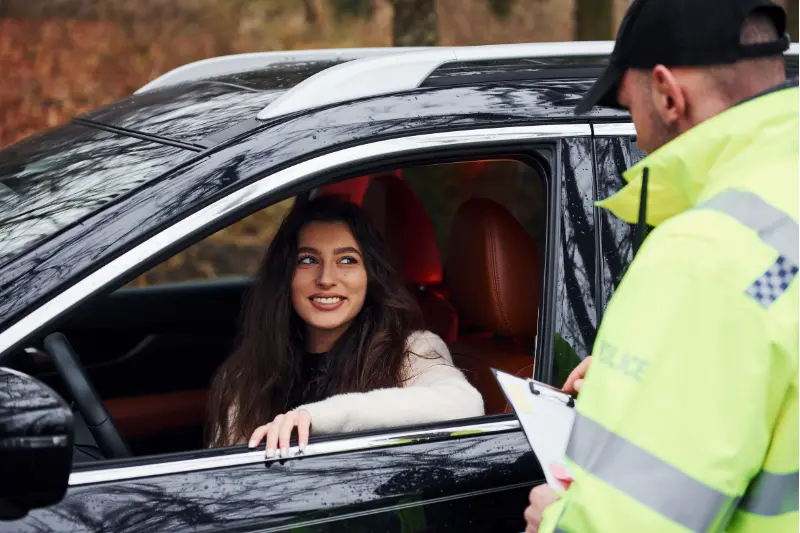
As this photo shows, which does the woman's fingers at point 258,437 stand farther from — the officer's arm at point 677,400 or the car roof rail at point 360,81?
the officer's arm at point 677,400

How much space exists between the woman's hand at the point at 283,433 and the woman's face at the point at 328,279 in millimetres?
649

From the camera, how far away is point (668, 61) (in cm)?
143

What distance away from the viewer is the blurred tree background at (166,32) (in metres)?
8.06

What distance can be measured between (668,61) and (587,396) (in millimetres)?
462

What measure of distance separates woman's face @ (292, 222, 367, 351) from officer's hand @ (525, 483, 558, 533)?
121 centimetres

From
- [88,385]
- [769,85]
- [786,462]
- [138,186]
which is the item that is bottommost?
[88,385]

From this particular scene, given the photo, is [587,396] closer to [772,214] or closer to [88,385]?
[772,214]

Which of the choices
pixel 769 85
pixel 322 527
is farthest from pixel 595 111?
pixel 322 527

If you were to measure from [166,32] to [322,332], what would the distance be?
254 inches

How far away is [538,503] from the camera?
151 cm

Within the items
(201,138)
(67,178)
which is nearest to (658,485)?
(201,138)

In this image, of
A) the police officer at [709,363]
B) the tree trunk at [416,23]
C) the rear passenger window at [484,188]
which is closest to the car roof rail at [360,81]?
the rear passenger window at [484,188]

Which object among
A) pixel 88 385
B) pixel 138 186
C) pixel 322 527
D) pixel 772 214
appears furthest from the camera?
pixel 88 385

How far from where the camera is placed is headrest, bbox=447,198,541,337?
106 inches
